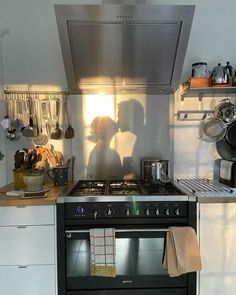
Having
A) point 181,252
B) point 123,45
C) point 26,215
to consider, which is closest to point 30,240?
point 26,215

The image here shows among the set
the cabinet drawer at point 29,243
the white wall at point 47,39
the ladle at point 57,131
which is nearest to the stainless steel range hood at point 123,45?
the ladle at point 57,131

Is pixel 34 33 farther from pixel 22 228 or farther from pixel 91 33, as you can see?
pixel 22 228

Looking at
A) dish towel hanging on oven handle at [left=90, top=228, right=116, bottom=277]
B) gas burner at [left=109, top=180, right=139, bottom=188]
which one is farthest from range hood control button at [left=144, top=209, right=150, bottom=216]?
gas burner at [left=109, top=180, right=139, bottom=188]

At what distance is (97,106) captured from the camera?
2115 millimetres

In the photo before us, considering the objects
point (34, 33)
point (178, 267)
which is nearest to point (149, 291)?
point (178, 267)

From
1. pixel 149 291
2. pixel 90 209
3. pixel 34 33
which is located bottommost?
pixel 149 291

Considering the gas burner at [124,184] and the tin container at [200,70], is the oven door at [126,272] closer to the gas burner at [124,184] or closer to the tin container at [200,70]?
the gas burner at [124,184]

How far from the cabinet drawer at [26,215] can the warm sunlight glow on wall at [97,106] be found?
0.85 meters

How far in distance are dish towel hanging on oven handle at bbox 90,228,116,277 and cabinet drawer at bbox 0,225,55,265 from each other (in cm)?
24

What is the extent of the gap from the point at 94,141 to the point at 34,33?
3.15 ft

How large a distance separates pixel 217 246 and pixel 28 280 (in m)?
1.11

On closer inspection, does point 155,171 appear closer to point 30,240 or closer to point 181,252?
point 181,252

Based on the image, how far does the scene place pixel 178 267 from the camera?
1445mm

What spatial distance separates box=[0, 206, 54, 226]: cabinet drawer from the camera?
1514 millimetres
